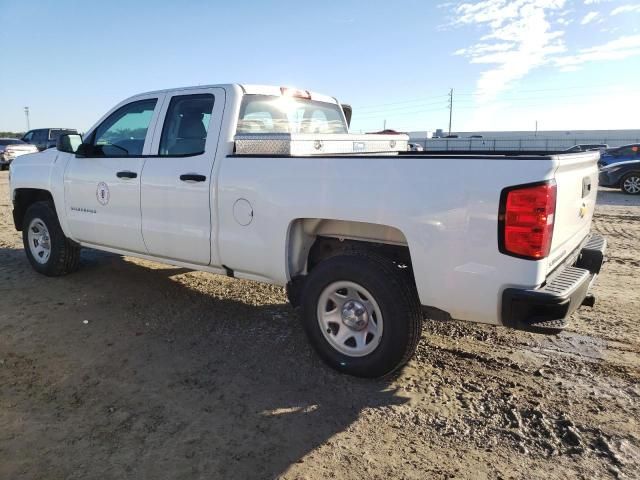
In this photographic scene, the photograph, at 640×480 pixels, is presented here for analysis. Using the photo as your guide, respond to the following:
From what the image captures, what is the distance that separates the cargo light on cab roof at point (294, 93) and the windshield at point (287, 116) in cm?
3

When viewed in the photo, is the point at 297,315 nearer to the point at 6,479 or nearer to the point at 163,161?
the point at 163,161

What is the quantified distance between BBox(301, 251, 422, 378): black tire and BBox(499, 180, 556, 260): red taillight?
76 centimetres

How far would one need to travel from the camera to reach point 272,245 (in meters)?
3.82

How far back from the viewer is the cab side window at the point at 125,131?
15.9ft

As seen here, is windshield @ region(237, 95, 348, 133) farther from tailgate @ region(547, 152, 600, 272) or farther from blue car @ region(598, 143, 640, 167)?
blue car @ region(598, 143, 640, 167)

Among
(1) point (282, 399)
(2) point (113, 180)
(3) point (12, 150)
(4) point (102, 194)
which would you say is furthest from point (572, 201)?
(3) point (12, 150)

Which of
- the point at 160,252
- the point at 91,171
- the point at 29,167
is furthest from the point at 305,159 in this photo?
the point at 29,167

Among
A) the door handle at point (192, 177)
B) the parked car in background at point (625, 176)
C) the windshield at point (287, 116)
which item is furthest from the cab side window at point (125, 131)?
the parked car in background at point (625, 176)

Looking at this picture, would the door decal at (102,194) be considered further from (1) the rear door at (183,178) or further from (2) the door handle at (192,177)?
(2) the door handle at (192,177)

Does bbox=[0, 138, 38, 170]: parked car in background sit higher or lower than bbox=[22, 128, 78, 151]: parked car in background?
lower

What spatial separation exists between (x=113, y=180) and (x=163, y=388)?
2393 millimetres

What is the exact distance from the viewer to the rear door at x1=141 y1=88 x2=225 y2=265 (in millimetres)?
4199

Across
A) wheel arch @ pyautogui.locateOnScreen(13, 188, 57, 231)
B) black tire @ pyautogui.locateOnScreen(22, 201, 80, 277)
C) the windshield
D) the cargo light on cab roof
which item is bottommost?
black tire @ pyautogui.locateOnScreen(22, 201, 80, 277)


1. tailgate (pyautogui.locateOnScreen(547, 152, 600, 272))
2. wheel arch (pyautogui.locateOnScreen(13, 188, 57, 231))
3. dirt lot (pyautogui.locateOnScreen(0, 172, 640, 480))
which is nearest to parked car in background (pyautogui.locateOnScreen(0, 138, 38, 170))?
wheel arch (pyautogui.locateOnScreen(13, 188, 57, 231))
